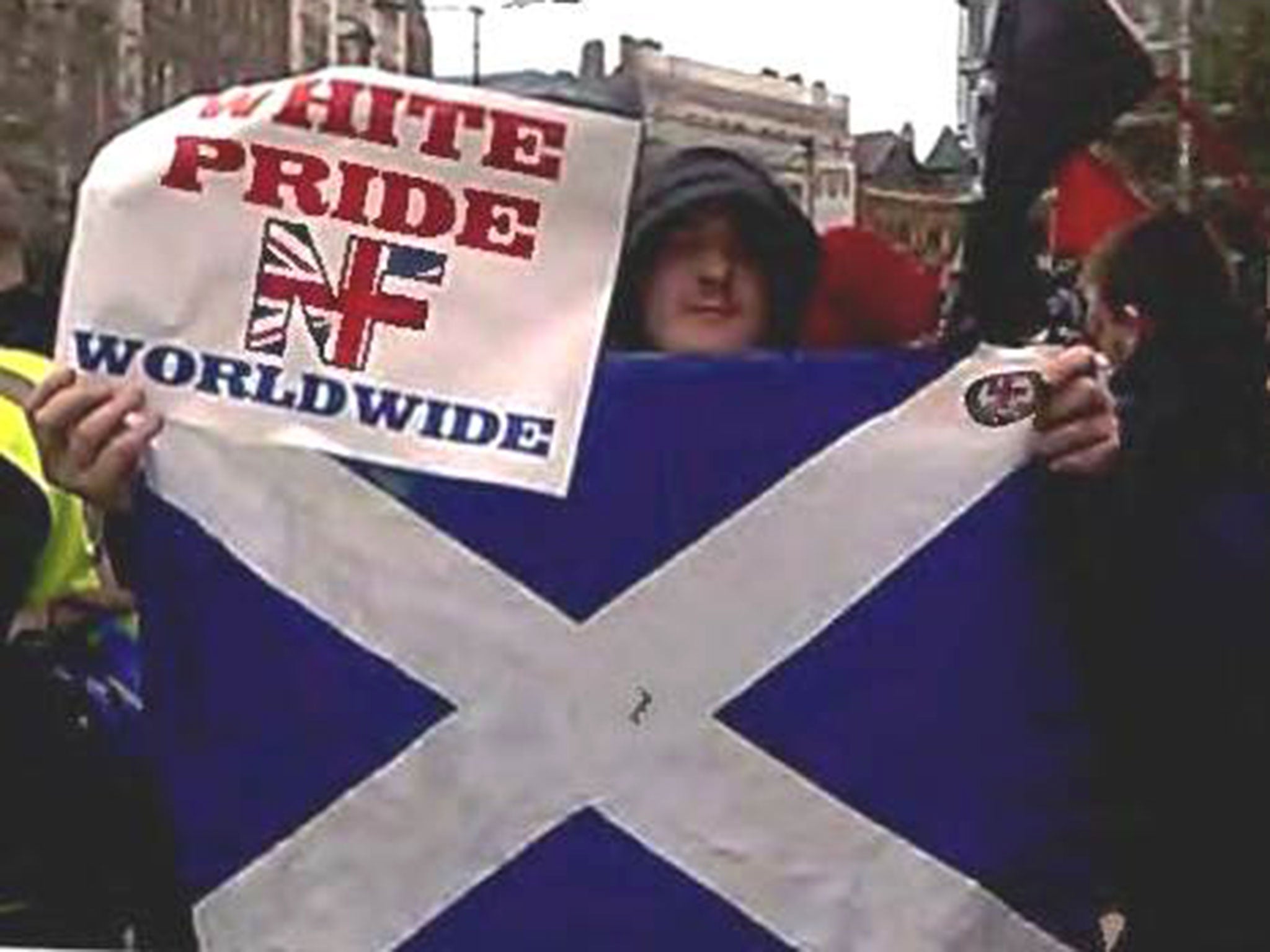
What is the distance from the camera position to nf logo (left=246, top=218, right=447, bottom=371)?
2.84m

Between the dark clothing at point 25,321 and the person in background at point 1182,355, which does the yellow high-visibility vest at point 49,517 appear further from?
the person in background at point 1182,355

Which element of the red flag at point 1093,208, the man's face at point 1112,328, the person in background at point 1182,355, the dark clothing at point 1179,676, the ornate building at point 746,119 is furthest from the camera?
the red flag at point 1093,208

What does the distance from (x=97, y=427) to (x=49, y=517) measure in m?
0.76

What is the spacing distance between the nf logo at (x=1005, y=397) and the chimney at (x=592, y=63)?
499 millimetres

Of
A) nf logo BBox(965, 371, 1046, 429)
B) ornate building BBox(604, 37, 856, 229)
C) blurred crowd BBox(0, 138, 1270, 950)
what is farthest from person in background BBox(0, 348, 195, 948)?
nf logo BBox(965, 371, 1046, 429)

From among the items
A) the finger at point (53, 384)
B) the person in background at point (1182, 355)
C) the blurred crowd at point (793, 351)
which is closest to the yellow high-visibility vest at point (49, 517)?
the blurred crowd at point (793, 351)

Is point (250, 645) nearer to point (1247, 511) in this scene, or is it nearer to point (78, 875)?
point (78, 875)

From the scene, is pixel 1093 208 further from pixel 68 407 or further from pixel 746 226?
pixel 68 407

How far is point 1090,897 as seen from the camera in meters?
2.99

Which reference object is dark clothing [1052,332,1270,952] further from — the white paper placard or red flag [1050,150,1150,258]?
red flag [1050,150,1150,258]

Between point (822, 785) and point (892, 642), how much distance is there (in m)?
0.14

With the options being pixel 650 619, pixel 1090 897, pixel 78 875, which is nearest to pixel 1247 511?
pixel 1090 897

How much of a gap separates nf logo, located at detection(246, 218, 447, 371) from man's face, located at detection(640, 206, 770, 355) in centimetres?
35

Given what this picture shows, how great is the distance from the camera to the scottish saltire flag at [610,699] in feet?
9.45
